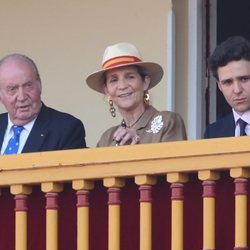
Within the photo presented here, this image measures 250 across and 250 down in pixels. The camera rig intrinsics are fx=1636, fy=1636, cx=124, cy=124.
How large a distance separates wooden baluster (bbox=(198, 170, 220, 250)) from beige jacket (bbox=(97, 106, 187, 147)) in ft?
3.50

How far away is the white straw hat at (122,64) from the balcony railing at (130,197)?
1.12 metres

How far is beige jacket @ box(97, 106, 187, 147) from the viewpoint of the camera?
28.4 ft

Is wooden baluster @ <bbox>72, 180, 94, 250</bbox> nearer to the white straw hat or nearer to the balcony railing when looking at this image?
the balcony railing

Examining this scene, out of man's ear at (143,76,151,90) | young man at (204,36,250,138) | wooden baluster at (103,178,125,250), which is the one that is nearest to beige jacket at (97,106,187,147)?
man's ear at (143,76,151,90)

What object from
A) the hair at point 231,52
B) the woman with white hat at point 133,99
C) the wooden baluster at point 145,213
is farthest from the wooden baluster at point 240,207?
the woman with white hat at point 133,99

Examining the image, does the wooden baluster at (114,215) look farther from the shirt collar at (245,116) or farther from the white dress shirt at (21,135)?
the white dress shirt at (21,135)

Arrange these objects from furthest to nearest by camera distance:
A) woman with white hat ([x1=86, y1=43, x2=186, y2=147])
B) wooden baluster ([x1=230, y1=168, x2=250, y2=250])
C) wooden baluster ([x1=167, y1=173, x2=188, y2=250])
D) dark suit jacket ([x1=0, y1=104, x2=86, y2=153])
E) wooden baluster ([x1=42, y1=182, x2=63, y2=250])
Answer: dark suit jacket ([x1=0, y1=104, x2=86, y2=153])
woman with white hat ([x1=86, y1=43, x2=186, y2=147])
wooden baluster ([x1=42, y1=182, x2=63, y2=250])
wooden baluster ([x1=167, y1=173, x2=188, y2=250])
wooden baluster ([x1=230, y1=168, x2=250, y2=250])

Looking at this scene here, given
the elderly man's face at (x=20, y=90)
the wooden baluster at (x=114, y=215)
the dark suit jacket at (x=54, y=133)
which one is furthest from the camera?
the elderly man's face at (x=20, y=90)

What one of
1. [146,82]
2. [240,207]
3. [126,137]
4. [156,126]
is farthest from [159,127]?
[240,207]

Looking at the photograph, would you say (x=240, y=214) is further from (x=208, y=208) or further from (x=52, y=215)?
(x=52, y=215)

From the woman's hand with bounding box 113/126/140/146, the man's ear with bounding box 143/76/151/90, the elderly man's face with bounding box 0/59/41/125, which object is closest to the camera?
the woman's hand with bounding box 113/126/140/146

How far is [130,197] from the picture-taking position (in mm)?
7945

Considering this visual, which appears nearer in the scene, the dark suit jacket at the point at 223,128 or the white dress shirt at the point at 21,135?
the dark suit jacket at the point at 223,128

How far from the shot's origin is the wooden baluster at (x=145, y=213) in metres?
7.70
